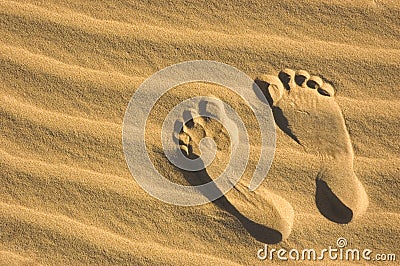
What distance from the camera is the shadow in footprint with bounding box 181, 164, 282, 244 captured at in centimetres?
182

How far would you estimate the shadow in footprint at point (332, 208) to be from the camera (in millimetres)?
1807

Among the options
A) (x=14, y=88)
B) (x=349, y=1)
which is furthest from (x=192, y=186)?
(x=349, y=1)

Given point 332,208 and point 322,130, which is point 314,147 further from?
point 332,208

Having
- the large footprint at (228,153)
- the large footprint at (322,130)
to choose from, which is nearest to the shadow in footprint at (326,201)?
the large footprint at (322,130)

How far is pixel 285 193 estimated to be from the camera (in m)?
1.82

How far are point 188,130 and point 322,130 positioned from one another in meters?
0.48

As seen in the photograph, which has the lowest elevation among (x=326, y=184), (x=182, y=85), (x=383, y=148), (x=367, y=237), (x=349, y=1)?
(x=367, y=237)

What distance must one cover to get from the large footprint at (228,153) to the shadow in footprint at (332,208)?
11 cm

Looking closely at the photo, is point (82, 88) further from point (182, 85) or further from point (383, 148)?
point (383, 148)

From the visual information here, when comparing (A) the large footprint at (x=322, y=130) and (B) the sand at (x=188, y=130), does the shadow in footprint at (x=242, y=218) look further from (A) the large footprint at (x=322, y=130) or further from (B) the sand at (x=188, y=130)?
(A) the large footprint at (x=322, y=130)

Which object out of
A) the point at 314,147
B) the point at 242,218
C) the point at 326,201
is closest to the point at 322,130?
the point at 314,147

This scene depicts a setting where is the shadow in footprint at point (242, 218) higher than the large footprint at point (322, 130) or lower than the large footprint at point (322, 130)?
lower

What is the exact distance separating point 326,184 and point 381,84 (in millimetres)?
405

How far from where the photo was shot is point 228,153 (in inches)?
72.5
